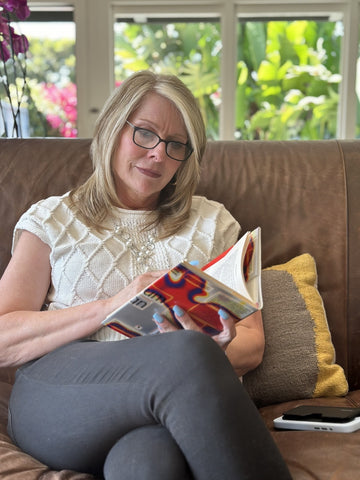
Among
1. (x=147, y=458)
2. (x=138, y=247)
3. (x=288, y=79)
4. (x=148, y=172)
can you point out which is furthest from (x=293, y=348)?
(x=288, y=79)

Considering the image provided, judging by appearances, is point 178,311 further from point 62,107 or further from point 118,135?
point 62,107

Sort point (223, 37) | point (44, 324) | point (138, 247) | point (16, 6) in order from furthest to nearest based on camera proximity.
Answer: point (223, 37)
point (16, 6)
point (138, 247)
point (44, 324)

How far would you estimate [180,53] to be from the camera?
10.6ft

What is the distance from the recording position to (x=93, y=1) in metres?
3.15

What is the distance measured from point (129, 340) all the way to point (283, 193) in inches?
31.6

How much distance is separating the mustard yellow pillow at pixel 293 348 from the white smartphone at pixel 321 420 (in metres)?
0.17

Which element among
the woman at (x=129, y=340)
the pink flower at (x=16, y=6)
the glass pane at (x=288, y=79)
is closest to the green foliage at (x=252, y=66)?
the glass pane at (x=288, y=79)

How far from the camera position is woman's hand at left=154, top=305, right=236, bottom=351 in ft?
3.84

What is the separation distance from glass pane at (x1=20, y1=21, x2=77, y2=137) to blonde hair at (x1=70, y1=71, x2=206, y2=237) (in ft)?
5.46

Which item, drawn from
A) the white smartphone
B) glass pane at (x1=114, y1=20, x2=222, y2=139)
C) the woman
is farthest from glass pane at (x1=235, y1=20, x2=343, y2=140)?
the white smartphone

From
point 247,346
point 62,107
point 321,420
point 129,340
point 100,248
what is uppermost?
point 62,107

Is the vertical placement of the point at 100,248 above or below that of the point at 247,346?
above

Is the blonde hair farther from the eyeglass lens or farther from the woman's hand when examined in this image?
the woman's hand

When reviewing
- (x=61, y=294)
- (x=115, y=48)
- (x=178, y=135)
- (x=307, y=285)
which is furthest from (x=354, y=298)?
(x=115, y=48)
